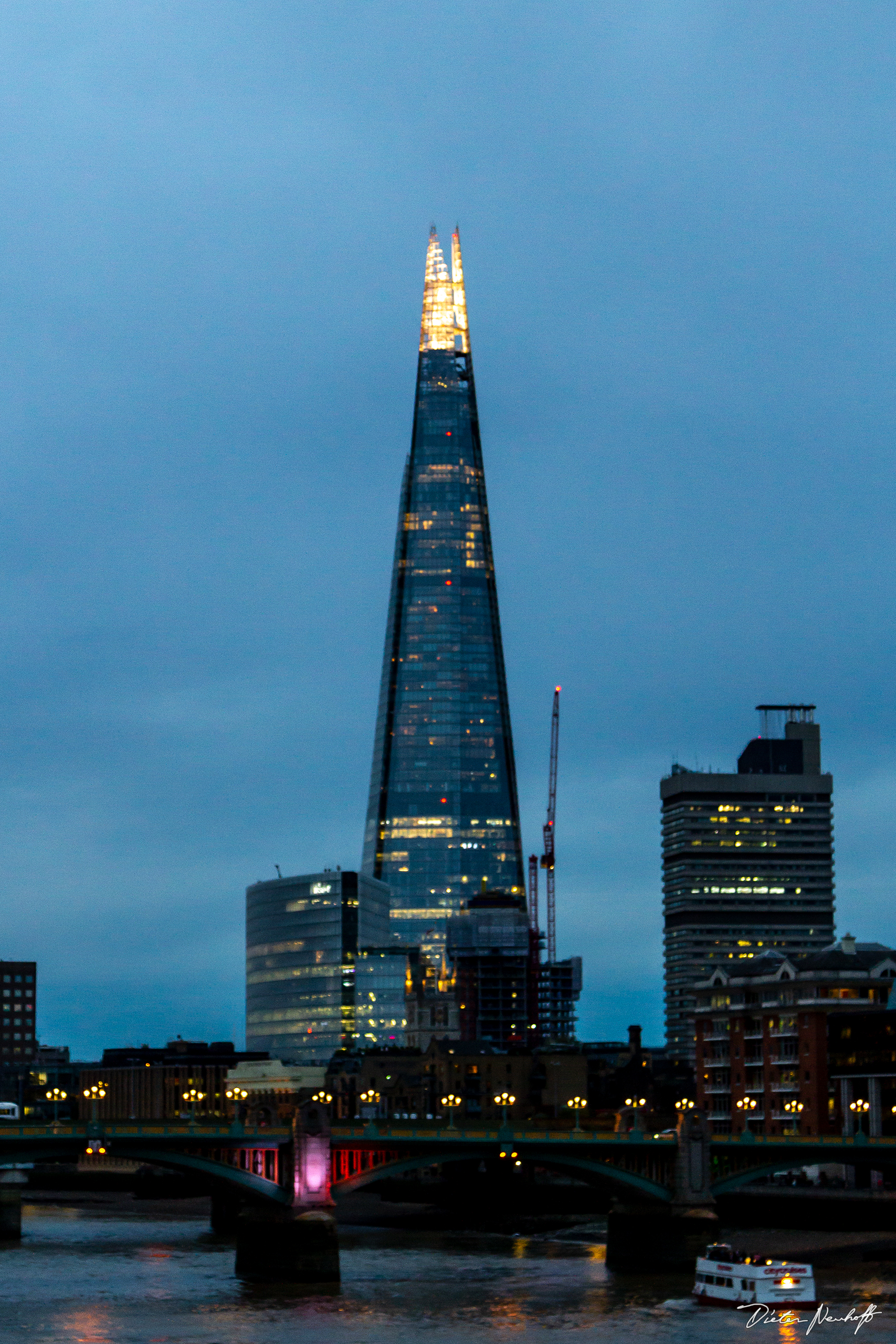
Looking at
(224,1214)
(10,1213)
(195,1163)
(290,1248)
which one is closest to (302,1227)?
(290,1248)

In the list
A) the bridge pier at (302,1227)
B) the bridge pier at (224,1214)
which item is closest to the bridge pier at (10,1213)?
the bridge pier at (224,1214)

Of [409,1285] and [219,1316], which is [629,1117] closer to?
[409,1285]

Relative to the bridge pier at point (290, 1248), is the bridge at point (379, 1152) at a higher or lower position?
Result: higher

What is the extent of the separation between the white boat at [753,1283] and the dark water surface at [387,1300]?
61.2 inches

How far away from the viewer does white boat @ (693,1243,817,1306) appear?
353 feet

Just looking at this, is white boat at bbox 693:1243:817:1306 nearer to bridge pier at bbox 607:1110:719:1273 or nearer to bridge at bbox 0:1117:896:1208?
bridge pier at bbox 607:1110:719:1273

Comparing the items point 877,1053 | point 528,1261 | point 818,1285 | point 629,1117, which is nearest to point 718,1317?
point 818,1285

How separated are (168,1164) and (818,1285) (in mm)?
41880

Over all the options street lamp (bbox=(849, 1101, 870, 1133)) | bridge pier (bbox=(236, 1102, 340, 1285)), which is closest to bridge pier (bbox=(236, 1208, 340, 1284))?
bridge pier (bbox=(236, 1102, 340, 1285))

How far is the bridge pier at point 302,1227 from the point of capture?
403 ft

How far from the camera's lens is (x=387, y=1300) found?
11250cm

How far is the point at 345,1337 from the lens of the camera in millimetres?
96938

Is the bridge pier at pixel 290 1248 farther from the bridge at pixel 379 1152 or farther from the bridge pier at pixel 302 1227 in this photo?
the bridge at pixel 379 1152

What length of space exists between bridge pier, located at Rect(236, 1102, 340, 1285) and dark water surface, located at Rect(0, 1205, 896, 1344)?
228 centimetres
